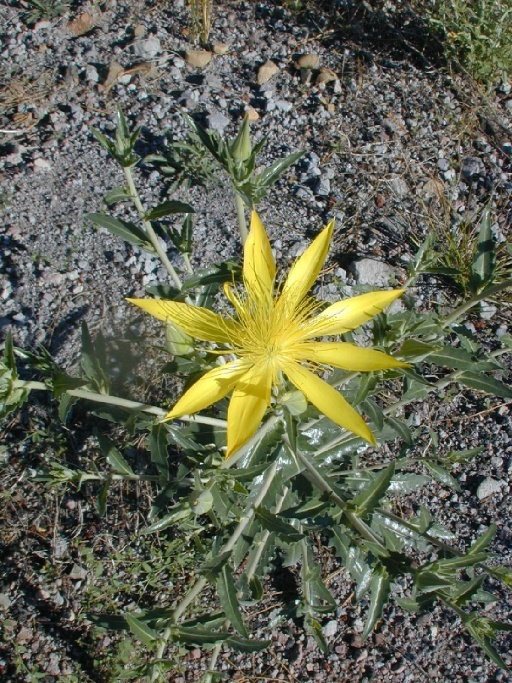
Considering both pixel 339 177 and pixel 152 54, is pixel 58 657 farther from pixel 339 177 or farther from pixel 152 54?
pixel 152 54

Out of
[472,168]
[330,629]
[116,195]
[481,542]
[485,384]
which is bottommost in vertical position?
[330,629]

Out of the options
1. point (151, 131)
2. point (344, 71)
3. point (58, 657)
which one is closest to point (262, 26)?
point (344, 71)

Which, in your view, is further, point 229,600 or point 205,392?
point 229,600

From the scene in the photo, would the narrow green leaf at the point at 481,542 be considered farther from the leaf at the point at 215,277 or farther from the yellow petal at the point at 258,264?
the leaf at the point at 215,277

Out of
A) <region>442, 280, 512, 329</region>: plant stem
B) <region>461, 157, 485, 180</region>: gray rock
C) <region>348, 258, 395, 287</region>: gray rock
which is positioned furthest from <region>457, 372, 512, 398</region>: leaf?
<region>461, 157, 485, 180</region>: gray rock

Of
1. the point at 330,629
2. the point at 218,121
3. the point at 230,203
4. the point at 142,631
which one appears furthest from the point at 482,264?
the point at 218,121

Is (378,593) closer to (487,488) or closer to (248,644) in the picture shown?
(248,644)
